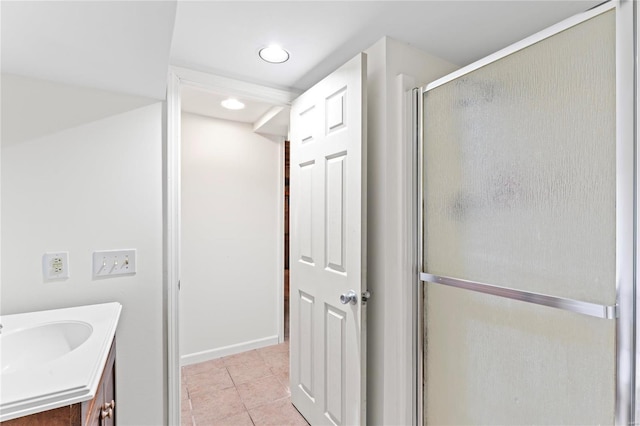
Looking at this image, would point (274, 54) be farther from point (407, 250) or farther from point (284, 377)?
point (284, 377)

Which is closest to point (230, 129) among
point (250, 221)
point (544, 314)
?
point (250, 221)

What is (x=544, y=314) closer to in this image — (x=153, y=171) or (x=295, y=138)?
(x=295, y=138)

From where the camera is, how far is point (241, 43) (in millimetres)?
1522

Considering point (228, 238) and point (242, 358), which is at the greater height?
point (228, 238)

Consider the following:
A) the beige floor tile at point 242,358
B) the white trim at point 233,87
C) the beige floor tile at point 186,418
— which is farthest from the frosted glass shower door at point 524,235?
the beige floor tile at point 242,358

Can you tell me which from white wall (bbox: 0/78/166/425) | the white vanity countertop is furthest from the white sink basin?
white wall (bbox: 0/78/166/425)

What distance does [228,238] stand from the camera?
281 centimetres

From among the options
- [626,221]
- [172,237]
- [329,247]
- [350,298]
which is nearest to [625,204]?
[626,221]

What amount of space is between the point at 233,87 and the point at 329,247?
112 centimetres


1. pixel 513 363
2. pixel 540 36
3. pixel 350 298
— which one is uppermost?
pixel 540 36

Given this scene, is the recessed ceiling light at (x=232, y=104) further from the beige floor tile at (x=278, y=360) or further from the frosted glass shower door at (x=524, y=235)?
the beige floor tile at (x=278, y=360)

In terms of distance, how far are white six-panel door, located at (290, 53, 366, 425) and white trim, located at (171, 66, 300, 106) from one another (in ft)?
0.53

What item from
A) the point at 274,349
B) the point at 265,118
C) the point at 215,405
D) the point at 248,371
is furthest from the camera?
the point at 274,349

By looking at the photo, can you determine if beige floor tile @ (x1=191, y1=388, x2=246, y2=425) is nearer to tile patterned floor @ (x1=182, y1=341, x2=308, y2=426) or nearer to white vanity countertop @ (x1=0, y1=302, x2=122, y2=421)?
tile patterned floor @ (x1=182, y1=341, x2=308, y2=426)
